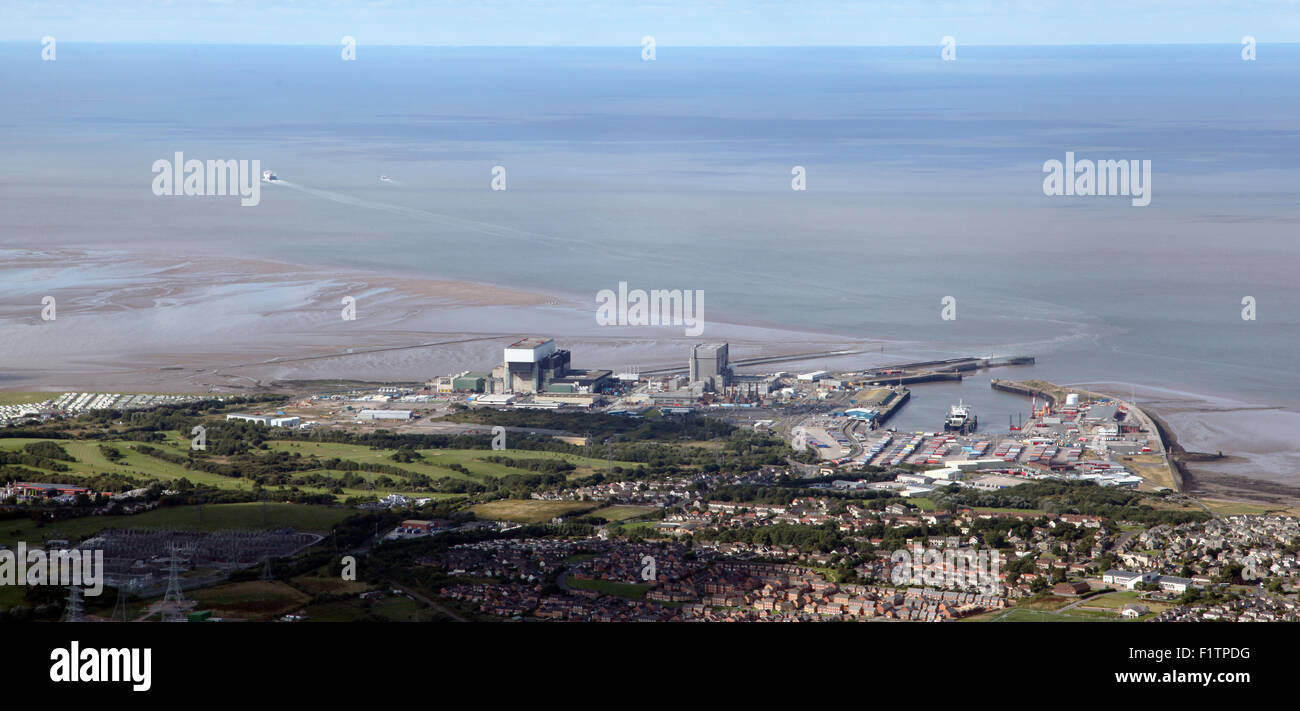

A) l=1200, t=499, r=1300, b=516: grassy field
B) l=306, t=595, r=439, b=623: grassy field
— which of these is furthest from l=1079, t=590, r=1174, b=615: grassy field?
l=306, t=595, r=439, b=623: grassy field

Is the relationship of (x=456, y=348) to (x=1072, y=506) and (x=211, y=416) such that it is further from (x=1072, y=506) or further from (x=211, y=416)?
(x=1072, y=506)

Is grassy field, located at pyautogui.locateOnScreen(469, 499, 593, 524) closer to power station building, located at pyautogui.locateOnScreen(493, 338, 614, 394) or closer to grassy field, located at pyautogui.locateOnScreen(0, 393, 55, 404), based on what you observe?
power station building, located at pyautogui.locateOnScreen(493, 338, 614, 394)

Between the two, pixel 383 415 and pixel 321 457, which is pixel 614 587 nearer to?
pixel 321 457

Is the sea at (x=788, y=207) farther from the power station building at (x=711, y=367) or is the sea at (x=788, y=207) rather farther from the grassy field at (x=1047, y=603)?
the grassy field at (x=1047, y=603)

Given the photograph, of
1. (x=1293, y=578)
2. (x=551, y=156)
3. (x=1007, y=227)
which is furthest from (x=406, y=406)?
(x=551, y=156)

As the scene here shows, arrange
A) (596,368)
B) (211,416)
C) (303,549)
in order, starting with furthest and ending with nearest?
1. (596,368)
2. (211,416)
3. (303,549)
